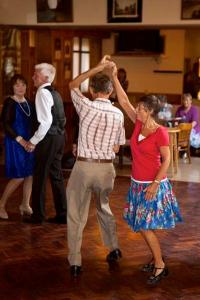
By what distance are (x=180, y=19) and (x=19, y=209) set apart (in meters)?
3.99

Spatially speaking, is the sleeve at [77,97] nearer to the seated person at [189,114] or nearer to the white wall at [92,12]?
the white wall at [92,12]

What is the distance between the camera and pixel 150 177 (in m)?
3.62

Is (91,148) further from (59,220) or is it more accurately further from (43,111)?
(59,220)

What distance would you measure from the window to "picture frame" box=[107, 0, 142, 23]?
101 inches

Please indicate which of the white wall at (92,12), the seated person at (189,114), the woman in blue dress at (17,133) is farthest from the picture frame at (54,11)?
the woman in blue dress at (17,133)

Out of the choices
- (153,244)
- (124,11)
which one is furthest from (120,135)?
(124,11)

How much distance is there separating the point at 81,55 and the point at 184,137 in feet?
13.7

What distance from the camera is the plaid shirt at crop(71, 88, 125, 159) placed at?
3.63m

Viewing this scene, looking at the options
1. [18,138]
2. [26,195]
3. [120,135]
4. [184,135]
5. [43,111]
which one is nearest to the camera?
[120,135]

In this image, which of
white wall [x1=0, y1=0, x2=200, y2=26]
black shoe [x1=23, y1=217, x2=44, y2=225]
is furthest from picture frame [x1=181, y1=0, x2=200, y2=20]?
black shoe [x1=23, y1=217, x2=44, y2=225]

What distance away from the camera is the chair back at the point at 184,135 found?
7.97 meters

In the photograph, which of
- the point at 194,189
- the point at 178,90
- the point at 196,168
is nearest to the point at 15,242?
the point at 194,189

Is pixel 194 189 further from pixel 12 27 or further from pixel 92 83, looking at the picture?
pixel 12 27

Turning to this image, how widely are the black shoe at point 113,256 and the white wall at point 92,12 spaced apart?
4.73 metres
